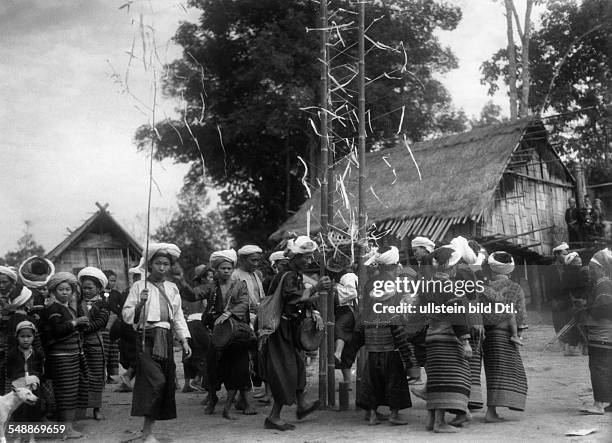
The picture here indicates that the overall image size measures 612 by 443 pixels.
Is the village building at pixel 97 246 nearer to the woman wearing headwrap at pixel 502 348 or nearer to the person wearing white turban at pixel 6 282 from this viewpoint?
the person wearing white turban at pixel 6 282

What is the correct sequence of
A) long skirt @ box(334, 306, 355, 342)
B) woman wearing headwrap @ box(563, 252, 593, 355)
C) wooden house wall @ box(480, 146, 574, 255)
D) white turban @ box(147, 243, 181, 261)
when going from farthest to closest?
wooden house wall @ box(480, 146, 574, 255) < woman wearing headwrap @ box(563, 252, 593, 355) < long skirt @ box(334, 306, 355, 342) < white turban @ box(147, 243, 181, 261)

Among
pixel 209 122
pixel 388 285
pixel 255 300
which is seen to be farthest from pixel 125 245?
pixel 388 285

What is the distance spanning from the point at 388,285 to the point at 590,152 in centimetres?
1719

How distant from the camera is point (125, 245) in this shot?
711 inches

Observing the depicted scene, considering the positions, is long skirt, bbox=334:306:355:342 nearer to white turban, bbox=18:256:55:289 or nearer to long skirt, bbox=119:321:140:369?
long skirt, bbox=119:321:140:369

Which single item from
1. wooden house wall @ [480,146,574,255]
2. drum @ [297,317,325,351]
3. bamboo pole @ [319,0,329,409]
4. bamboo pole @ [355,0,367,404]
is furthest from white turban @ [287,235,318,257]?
wooden house wall @ [480,146,574,255]

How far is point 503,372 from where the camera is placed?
260 inches

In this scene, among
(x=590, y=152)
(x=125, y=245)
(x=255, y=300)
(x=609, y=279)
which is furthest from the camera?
(x=590, y=152)

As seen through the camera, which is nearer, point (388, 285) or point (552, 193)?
point (388, 285)

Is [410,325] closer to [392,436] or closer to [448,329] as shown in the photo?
[448,329]

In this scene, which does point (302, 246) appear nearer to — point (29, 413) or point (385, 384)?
point (385, 384)

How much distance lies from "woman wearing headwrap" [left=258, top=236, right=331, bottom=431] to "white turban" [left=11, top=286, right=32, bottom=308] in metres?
2.11

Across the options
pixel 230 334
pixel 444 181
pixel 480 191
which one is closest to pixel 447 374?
pixel 230 334

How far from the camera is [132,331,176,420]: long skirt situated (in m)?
5.96
